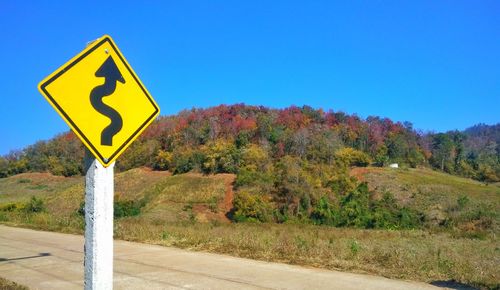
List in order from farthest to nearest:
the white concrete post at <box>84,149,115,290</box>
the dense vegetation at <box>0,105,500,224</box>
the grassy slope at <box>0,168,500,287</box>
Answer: the dense vegetation at <box>0,105,500,224</box>, the grassy slope at <box>0,168,500,287</box>, the white concrete post at <box>84,149,115,290</box>

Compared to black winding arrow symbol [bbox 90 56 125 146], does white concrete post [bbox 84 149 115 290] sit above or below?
below

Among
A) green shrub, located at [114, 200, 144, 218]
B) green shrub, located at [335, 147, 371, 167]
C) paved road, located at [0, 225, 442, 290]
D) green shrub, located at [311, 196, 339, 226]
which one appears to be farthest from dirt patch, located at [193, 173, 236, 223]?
paved road, located at [0, 225, 442, 290]

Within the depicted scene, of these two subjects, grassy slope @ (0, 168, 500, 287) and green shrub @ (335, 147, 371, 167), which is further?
green shrub @ (335, 147, 371, 167)

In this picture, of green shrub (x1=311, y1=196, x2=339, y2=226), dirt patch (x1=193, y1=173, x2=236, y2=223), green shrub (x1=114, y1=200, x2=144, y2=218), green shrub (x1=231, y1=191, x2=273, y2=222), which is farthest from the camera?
dirt patch (x1=193, y1=173, x2=236, y2=223)

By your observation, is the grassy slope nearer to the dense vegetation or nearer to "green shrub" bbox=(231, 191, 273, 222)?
"green shrub" bbox=(231, 191, 273, 222)

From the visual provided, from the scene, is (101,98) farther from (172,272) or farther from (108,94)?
(172,272)

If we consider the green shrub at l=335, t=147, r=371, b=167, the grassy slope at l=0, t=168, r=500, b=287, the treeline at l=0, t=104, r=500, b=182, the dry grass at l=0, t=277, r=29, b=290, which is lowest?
the dry grass at l=0, t=277, r=29, b=290

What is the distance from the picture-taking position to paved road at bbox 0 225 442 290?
8.33m

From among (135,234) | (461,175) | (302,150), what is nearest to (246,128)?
(302,150)

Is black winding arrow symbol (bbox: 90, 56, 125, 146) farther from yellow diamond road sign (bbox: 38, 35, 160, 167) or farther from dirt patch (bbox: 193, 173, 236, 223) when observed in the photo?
dirt patch (bbox: 193, 173, 236, 223)

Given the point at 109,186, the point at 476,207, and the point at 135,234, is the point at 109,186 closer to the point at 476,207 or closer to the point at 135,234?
the point at 135,234

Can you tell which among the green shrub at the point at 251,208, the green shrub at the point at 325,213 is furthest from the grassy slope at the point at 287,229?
the green shrub at the point at 325,213

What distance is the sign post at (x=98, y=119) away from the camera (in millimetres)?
3283

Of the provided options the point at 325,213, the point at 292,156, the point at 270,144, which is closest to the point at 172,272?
the point at 325,213
